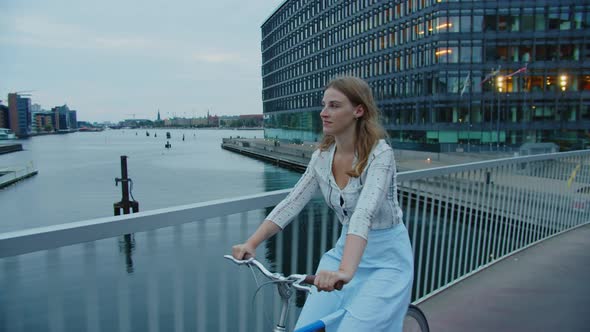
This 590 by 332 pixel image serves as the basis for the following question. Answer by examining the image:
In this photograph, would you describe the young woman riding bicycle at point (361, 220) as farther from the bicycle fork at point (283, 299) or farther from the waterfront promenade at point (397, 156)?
the waterfront promenade at point (397, 156)

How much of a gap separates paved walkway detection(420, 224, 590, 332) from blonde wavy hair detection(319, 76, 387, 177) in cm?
229

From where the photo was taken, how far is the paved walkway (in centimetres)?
401

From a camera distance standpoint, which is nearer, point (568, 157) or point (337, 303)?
point (337, 303)

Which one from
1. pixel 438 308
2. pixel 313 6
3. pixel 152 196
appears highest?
pixel 313 6

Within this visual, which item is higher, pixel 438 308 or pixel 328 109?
pixel 328 109

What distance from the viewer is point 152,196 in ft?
144

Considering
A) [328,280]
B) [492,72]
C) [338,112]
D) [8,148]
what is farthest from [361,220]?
[8,148]

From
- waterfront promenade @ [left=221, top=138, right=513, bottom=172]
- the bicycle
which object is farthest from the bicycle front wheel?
waterfront promenade @ [left=221, top=138, right=513, bottom=172]

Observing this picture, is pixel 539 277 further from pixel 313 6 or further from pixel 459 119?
pixel 313 6

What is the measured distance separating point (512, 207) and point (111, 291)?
214 inches

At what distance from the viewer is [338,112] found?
2340 mm

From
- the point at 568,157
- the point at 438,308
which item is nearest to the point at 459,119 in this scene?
the point at 568,157

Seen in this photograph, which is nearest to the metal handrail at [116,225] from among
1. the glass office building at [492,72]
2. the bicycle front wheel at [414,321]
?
the bicycle front wheel at [414,321]

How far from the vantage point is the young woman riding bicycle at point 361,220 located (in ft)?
6.95
